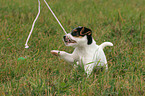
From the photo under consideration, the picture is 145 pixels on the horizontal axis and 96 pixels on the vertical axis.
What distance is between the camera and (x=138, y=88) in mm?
2279

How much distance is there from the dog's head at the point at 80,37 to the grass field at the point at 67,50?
0.39 meters

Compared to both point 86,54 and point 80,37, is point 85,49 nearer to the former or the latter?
point 86,54

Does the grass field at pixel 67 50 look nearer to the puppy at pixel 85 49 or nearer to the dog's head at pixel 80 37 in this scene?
the puppy at pixel 85 49

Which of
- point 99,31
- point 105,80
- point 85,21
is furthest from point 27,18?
point 105,80

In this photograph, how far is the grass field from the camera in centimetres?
227

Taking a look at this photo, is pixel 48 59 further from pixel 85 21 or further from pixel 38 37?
pixel 85 21

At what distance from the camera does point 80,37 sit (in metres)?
2.44

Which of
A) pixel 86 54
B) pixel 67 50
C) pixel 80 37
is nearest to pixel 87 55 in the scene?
pixel 86 54

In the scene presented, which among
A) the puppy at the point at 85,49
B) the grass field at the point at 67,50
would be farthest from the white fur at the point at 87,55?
the grass field at the point at 67,50

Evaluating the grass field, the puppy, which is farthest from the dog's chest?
the grass field

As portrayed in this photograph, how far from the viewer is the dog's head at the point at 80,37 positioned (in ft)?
7.97

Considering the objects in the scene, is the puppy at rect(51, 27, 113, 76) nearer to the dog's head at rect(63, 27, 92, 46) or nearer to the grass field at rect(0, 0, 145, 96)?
the dog's head at rect(63, 27, 92, 46)

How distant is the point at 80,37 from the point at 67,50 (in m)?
1.03

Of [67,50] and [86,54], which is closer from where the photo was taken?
[86,54]
